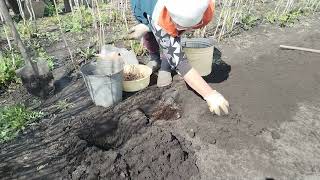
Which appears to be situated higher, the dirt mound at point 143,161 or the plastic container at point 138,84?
the plastic container at point 138,84

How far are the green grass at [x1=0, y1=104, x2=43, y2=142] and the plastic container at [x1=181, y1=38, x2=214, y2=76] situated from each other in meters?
1.86

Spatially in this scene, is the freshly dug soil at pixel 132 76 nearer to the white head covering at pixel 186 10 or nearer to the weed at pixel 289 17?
the white head covering at pixel 186 10

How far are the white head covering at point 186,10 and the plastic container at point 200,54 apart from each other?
1.14 metres

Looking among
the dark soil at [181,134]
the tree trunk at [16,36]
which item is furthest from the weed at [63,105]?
the tree trunk at [16,36]

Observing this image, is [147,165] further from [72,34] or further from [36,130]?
[72,34]

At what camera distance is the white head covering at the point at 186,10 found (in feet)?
8.87

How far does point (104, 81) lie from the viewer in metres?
3.48

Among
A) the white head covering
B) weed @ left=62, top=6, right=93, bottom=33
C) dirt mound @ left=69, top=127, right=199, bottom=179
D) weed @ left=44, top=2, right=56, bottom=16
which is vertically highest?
the white head covering

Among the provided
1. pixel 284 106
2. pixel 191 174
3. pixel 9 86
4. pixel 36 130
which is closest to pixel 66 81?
pixel 9 86

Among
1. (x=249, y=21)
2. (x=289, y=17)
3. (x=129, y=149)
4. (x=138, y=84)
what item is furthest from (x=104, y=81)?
(x=289, y=17)

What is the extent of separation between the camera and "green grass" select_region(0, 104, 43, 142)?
11.0 ft

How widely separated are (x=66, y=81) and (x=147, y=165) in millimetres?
1996

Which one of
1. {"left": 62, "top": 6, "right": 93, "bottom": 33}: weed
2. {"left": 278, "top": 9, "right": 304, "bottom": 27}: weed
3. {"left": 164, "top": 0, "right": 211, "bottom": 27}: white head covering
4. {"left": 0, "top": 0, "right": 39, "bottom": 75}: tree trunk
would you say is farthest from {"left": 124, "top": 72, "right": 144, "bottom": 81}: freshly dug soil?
{"left": 278, "top": 9, "right": 304, "bottom": 27}: weed

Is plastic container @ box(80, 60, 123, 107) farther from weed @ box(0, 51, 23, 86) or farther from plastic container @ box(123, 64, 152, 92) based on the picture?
weed @ box(0, 51, 23, 86)
